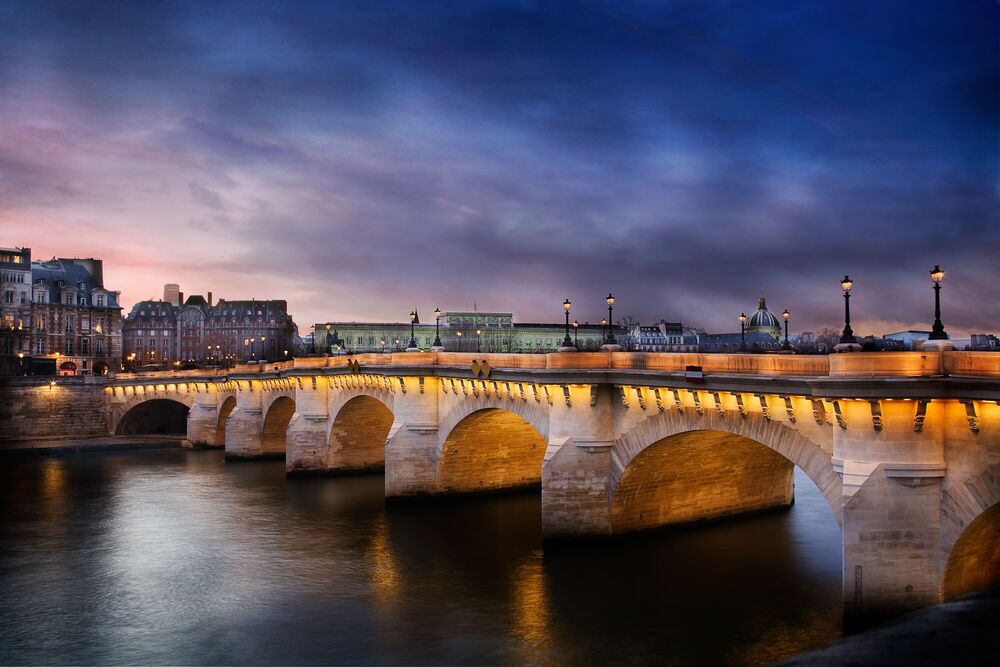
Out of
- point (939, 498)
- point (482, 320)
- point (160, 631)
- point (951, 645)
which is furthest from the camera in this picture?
point (482, 320)

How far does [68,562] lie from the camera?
31.0 meters

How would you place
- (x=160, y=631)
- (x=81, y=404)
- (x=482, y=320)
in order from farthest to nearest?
(x=482, y=320)
(x=81, y=404)
(x=160, y=631)

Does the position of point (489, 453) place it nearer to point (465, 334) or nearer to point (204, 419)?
point (204, 419)

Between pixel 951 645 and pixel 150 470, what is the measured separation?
5583 cm

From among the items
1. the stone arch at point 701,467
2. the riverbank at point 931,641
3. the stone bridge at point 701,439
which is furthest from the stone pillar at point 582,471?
the riverbank at point 931,641

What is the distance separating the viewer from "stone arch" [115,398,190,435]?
8356 centimetres

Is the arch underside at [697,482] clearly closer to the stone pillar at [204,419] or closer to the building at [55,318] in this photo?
the stone pillar at [204,419]

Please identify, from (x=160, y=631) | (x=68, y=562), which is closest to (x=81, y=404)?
(x=68, y=562)

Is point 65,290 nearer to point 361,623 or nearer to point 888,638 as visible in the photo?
point 361,623

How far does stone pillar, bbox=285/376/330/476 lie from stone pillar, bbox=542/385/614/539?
26953mm

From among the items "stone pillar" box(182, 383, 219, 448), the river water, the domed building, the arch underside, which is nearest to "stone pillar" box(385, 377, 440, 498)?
the river water

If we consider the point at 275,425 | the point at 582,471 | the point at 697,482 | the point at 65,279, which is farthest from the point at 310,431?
the point at 65,279

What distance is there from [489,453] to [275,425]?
95.4 feet

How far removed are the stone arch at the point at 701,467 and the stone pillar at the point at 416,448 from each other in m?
13.6
